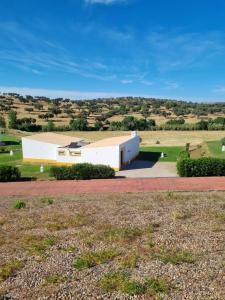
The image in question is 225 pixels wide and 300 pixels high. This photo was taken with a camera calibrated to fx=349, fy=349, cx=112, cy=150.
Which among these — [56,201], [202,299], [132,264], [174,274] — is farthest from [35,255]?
[56,201]

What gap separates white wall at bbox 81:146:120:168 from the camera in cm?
3191

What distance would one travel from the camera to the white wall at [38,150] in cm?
3672

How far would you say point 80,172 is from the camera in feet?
82.6

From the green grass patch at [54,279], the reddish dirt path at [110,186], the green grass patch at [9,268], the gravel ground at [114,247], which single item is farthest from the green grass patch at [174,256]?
the reddish dirt path at [110,186]

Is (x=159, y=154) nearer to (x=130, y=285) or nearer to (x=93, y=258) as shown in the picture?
(x=93, y=258)

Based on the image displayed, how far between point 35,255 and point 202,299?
15.0ft

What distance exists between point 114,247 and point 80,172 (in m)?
15.8

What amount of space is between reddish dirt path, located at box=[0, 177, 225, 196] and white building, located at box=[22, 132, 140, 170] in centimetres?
779

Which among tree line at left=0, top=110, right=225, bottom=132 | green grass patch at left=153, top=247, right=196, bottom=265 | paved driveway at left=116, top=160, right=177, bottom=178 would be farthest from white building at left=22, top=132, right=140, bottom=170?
tree line at left=0, top=110, right=225, bottom=132

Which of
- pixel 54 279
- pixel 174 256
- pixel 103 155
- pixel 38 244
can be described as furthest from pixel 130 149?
pixel 54 279

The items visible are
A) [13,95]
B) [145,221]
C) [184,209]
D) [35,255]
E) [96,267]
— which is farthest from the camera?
[13,95]

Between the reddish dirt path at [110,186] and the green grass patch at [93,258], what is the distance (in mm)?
11363

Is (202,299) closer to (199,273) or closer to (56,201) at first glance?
(199,273)

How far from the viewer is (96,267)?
8.33 m
